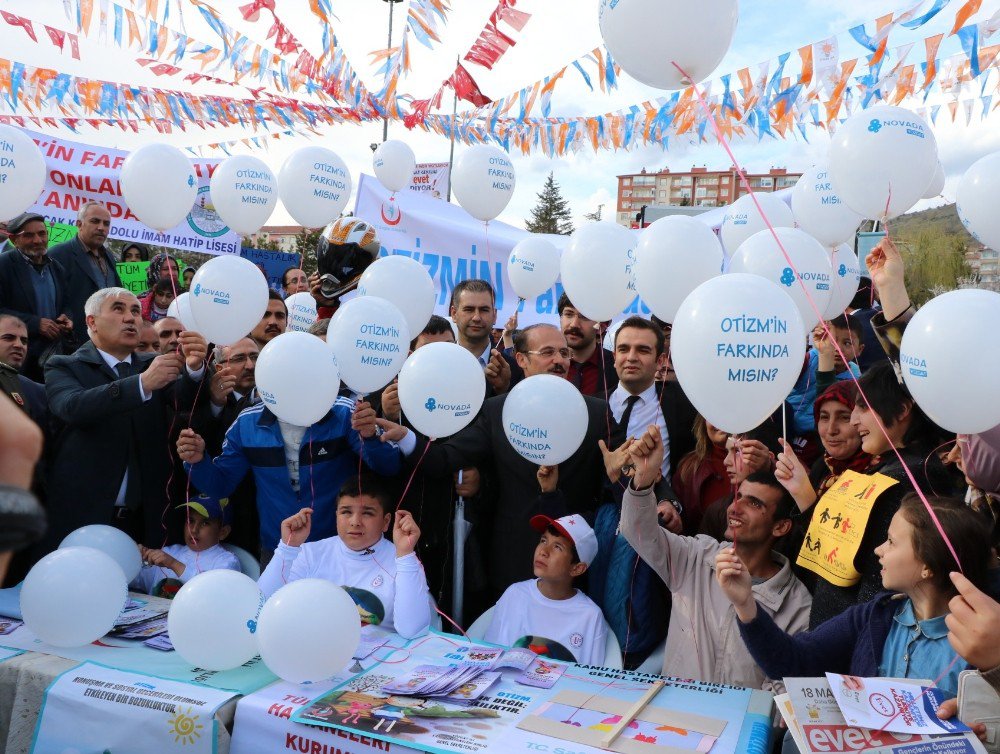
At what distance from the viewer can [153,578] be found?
344 centimetres

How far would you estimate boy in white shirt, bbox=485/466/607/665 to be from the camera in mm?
2857

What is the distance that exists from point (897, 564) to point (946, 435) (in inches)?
49.9

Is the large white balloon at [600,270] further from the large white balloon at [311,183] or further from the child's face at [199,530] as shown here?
the child's face at [199,530]

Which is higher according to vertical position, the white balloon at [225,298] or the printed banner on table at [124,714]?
the white balloon at [225,298]

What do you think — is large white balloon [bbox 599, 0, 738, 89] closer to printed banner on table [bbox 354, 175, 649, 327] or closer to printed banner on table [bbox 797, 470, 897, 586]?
printed banner on table [bbox 797, 470, 897, 586]

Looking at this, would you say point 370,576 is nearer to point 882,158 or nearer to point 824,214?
point 882,158

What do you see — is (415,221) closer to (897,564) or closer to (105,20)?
(105,20)

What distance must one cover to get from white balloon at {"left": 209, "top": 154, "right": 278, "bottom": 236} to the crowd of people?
23.6 inches

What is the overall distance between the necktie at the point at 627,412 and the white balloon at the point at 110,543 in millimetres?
2154

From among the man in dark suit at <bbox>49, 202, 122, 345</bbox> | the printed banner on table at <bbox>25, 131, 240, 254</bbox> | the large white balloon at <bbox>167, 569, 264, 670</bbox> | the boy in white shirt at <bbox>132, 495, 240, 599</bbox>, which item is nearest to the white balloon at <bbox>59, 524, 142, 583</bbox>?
the boy in white shirt at <bbox>132, 495, 240, 599</bbox>

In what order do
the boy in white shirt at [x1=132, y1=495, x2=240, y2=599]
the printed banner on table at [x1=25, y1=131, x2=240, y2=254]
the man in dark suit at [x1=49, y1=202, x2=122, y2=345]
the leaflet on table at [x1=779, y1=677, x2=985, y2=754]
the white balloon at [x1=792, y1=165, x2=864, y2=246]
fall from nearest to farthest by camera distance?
the leaflet on table at [x1=779, y1=677, x2=985, y2=754] → the boy in white shirt at [x1=132, y1=495, x2=240, y2=599] → the white balloon at [x1=792, y1=165, x2=864, y2=246] → the man in dark suit at [x1=49, y1=202, x2=122, y2=345] → the printed banner on table at [x1=25, y1=131, x2=240, y2=254]

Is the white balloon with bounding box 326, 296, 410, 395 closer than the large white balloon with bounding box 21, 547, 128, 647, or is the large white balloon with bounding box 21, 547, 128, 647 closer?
the large white balloon with bounding box 21, 547, 128, 647

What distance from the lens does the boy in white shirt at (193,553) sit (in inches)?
135

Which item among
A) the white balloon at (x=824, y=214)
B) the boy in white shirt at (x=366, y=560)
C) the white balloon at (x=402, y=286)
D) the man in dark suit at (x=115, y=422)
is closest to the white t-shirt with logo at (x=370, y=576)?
the boy in white shirt at (x=366, y=560)
